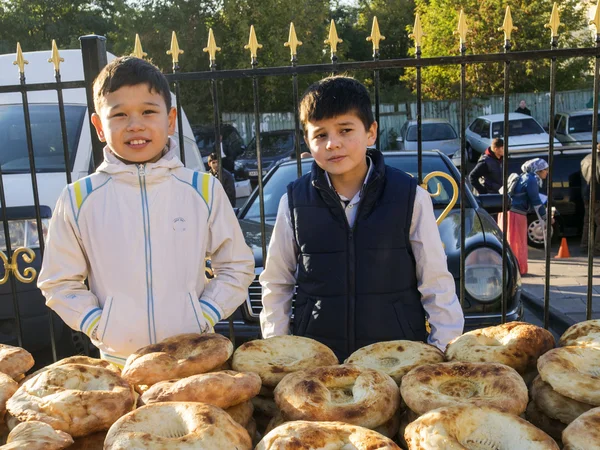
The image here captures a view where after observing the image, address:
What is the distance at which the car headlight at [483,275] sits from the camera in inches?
186

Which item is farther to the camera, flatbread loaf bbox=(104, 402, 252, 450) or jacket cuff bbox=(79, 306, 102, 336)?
jacket cuff bbox=(79, 306, 102, 336)

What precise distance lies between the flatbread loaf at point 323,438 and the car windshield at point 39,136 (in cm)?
489

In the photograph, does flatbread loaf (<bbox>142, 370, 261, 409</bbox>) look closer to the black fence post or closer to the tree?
the black fence post

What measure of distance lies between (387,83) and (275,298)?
119ft

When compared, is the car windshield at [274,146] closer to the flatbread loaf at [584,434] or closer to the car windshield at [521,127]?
the car windshield at [521,127]

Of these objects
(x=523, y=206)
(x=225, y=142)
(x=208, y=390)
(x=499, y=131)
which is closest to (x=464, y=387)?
(x=208, y=390)

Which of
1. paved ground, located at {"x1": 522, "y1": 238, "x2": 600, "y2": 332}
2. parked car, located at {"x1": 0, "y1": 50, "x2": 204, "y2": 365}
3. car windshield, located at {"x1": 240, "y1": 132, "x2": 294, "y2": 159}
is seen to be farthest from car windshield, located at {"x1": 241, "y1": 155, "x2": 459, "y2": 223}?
car windshield, located at {"x1": 240, "y1": 132, "x2": 294, "y2": 159}

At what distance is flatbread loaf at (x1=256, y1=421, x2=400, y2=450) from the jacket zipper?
1082 millimetres

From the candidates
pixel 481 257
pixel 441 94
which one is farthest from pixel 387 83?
pixel 481 257

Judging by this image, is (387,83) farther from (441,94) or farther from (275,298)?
(275,298)

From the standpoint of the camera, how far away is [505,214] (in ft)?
11.3

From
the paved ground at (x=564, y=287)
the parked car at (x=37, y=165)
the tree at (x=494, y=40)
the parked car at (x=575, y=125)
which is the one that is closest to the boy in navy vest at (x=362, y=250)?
the parked car at (x=37, y=165)

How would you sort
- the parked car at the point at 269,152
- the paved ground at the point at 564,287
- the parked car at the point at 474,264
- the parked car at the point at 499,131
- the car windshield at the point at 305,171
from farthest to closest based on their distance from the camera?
the parked car at the point at 499,131, the parked car at the point at 269,152, the paved ground at the point at 564,287, the car windshield at the point at 305,171, the parked car at the point at 474,264

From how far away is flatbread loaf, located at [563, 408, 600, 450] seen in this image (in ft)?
3.60
